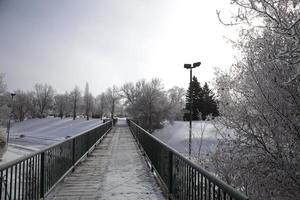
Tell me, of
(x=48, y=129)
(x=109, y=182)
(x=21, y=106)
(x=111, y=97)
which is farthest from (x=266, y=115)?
(x=21, y=106)

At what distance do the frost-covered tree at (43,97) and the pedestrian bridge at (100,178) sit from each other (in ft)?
389

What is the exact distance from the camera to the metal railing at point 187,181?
3.27 metres

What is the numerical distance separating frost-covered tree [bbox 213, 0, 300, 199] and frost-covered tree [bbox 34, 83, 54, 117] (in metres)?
122

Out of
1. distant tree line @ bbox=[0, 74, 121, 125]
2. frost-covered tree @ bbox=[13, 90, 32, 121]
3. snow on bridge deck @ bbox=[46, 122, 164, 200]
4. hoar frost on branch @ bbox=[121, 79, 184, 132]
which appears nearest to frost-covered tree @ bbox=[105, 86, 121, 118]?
distant tree line @ bbox=[0, 74, 121, 125]

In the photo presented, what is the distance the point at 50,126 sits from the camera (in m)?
86.9

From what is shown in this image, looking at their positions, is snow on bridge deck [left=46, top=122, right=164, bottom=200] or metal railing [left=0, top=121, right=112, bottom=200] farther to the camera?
snow on bridge deck [left=46, top=122, right=164, bottom=200]

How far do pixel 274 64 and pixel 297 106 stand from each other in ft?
3.25

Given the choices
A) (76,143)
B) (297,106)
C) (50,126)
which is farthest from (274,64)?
(50,126)

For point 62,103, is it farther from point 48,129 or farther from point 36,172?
point 36,172

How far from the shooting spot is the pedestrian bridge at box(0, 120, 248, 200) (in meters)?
4.19

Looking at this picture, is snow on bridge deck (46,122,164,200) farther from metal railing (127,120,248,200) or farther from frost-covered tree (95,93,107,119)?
frost-covered tree (95,93,107,119)

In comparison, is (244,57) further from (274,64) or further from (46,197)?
(46,197)

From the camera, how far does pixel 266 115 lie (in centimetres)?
687

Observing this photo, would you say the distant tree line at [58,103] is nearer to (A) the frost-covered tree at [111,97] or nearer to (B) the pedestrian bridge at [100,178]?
(A) the frost-covered tree at [111,97]
